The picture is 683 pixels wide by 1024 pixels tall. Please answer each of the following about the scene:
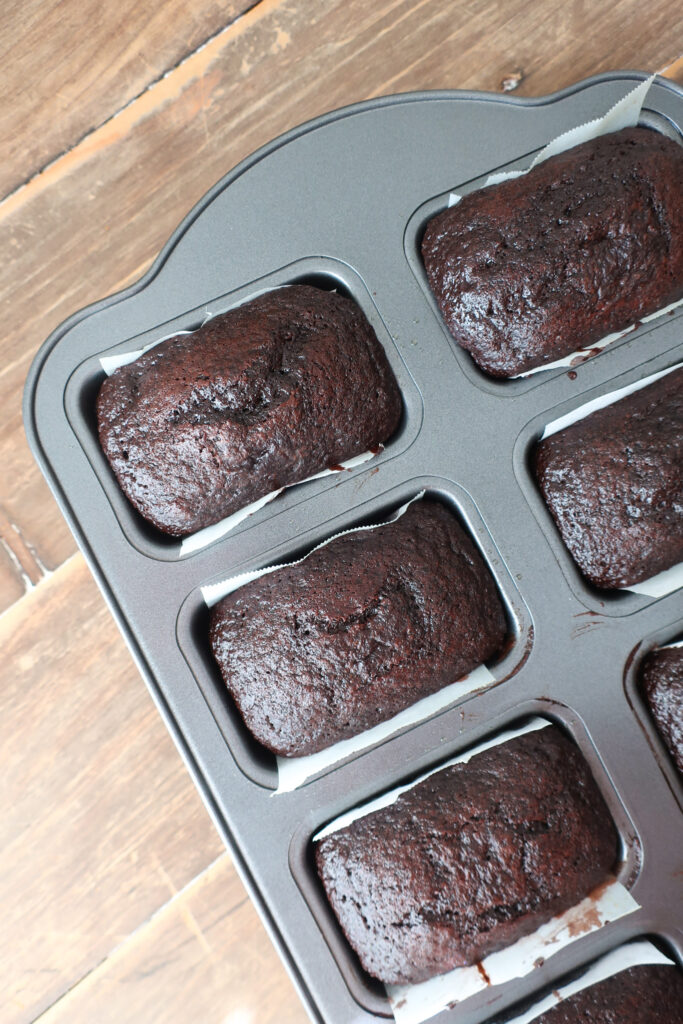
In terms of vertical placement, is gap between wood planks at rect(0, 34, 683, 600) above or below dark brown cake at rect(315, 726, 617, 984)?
above

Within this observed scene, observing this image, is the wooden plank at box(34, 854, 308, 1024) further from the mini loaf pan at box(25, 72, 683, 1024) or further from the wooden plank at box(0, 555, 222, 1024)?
the mini loaf pan at box(25, 72, 683, 1024)

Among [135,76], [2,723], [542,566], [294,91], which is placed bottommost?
[542,566]

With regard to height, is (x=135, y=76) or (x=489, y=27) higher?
(x=135, y=76)

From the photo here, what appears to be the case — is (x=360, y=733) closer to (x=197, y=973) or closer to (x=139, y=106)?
(x=197, y=973)

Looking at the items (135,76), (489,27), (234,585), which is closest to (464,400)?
(234,585)

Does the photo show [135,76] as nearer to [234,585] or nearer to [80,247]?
[80,247]

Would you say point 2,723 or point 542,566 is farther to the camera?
point 2,723

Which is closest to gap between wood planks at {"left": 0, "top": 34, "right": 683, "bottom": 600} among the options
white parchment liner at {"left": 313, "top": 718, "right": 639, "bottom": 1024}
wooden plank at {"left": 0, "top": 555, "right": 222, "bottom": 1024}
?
wooden plank at {"left": 0, "top": 555, "right": 222, "bottom": 1024}
